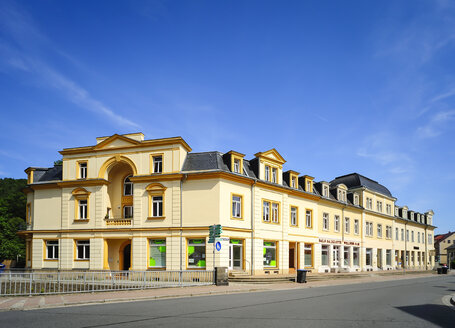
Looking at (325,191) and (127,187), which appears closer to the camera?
(127,187)

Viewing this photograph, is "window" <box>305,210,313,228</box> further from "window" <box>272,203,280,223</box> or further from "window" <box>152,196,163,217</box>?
"window" <box>152,196,163,217</box>

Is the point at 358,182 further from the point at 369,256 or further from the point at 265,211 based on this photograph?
the point at 265,211

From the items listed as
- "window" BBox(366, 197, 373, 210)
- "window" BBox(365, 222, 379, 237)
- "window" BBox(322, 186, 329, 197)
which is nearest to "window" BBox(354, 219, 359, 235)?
"window" BBox(365, 222, 379, 237)

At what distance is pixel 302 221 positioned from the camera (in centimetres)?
3878

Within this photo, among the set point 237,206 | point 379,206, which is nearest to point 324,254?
point 237,206

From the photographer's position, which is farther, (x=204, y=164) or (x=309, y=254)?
(x=309, y=254)

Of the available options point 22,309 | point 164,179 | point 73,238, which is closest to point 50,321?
point 22,309

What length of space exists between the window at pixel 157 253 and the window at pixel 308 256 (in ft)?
44.6

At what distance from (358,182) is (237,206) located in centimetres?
2273

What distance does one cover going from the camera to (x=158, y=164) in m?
32.5

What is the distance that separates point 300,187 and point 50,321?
30408mm

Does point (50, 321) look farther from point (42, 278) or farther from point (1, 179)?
point (1, 179)

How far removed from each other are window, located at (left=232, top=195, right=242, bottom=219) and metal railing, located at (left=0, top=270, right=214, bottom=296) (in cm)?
731

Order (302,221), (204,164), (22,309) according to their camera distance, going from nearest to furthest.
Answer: (22,309), (204,164), (302,221)
